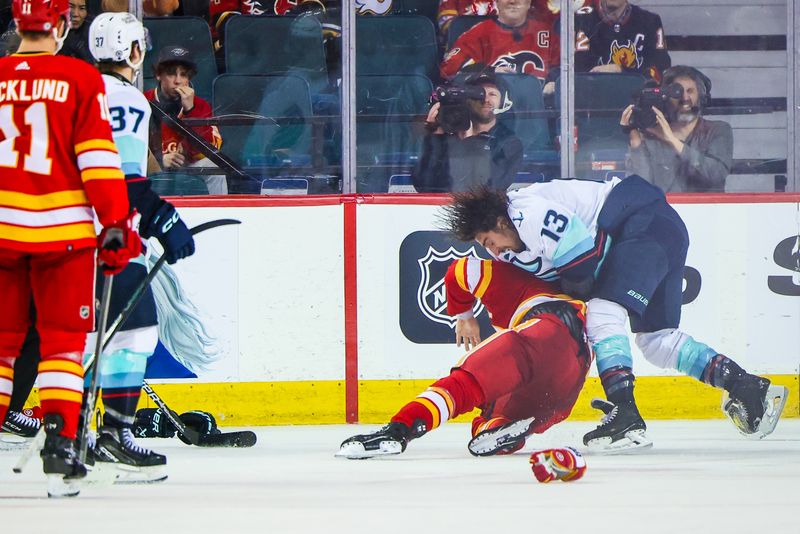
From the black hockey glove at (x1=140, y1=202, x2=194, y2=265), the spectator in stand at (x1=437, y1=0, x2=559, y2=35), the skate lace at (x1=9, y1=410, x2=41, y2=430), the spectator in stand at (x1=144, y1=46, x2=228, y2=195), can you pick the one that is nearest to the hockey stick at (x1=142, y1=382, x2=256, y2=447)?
the skate lace at (x1=9, y1=410, x2=41, y2=430)

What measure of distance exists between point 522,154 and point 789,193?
103cm

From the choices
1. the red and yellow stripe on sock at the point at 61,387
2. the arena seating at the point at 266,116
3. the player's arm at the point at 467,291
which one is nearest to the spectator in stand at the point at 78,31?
the arena seating at the point at 266,116

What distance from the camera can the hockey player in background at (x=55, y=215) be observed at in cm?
314

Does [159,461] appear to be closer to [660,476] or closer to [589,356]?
[660,476]

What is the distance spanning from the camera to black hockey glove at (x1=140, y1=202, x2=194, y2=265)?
138 inches

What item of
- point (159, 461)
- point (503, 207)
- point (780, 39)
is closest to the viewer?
point (159, 461)

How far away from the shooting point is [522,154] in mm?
5469

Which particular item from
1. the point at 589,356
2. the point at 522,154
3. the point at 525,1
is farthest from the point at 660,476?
the point at 525,1

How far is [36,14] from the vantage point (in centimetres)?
321

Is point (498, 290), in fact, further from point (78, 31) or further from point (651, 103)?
point (78, 31)

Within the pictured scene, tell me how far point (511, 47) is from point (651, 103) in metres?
0.58

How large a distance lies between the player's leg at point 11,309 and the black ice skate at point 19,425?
1.47 m

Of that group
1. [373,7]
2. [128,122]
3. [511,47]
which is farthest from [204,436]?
[511,47]

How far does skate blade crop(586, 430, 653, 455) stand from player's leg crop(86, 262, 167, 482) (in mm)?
1489
